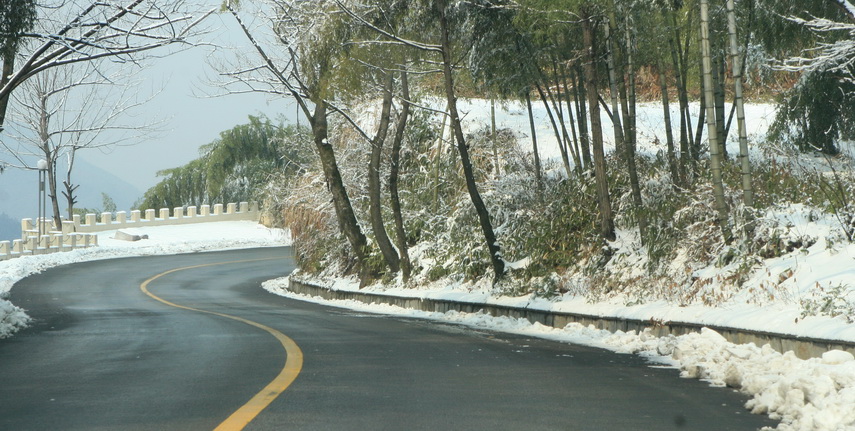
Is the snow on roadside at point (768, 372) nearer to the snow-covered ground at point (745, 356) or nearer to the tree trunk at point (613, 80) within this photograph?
the snow-covered ground at point (745, 356)

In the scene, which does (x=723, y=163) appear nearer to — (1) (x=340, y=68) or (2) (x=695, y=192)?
(2) (x=695, y=192)

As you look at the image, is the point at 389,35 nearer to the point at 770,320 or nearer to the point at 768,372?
the point at 770,320

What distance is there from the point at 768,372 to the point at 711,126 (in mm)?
5622

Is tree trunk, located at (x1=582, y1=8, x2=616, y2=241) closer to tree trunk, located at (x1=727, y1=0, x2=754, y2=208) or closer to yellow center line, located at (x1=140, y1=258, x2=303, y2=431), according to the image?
tree trunk, located at (x1=727, y1=0, x2=754, y2=208)

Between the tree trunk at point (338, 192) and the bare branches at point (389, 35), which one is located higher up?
the bare branches at point (389, 35)

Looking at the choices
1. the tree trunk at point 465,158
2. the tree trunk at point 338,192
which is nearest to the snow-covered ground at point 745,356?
the tree trunk at point 465,158

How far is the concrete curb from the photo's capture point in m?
8.80

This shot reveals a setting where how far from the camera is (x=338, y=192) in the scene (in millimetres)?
26094

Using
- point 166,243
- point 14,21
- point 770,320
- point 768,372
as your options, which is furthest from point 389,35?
point 166,243

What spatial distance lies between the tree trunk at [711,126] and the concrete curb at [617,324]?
237 cm

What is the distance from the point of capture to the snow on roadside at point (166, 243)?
40.8 metres

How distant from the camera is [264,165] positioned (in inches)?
2434

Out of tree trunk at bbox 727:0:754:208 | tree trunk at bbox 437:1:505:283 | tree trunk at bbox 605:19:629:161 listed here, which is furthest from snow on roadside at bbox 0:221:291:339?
tree trunk at bbox 727:0:754:208

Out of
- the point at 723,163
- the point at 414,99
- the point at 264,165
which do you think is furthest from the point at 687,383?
the point at 264,165
